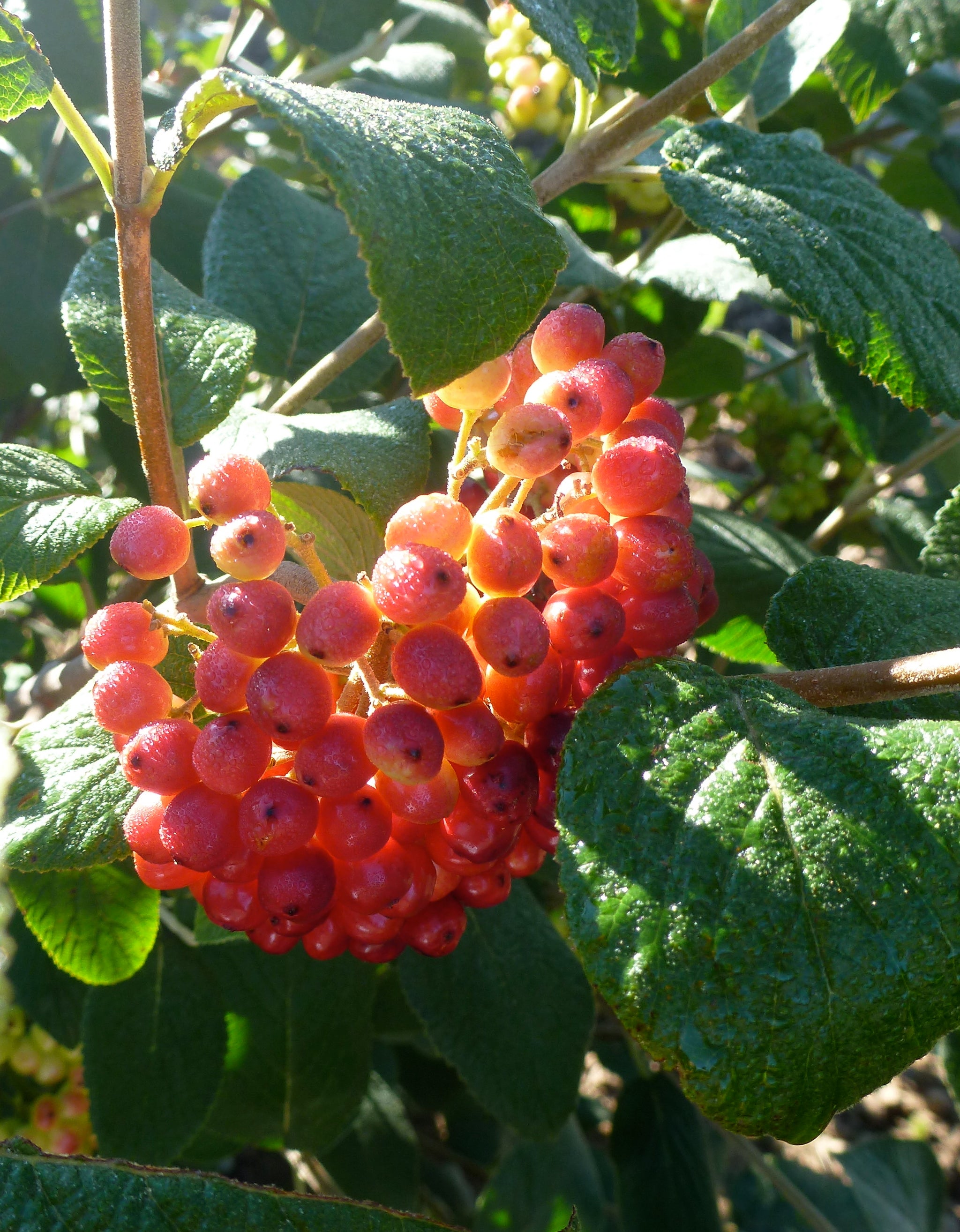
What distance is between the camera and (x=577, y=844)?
1.51 ft

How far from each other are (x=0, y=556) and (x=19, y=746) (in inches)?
4.9

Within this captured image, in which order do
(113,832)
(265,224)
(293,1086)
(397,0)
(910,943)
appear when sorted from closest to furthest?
(910,943) → (113,832) → (265,224) → (293,1086) → (397,0)

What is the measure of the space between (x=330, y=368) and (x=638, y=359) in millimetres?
342

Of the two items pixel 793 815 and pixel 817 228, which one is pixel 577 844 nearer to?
pixel 793 815

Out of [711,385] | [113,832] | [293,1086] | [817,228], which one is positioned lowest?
[293,1086]

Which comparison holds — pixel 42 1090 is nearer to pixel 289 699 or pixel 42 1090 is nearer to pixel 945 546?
pixel 289 699

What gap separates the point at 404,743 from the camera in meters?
0.49

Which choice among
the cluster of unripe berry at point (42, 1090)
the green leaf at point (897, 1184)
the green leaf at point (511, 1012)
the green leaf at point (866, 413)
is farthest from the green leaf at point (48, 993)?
the green leaf at point (897, 1184)

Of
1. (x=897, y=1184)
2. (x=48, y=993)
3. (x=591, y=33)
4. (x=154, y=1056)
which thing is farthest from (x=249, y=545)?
(x=897, y=1184)

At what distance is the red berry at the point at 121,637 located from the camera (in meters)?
0.57

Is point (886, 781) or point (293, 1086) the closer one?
point (886, 781)

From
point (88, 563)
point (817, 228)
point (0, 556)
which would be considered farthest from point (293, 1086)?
point (817, 228)

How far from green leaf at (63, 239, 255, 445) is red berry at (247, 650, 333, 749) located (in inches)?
11.9

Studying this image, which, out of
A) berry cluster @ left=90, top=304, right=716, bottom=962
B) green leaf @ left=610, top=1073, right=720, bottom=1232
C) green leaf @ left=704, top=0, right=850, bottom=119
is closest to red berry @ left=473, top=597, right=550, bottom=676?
berry cluster @ left=90, top=304, right=716, bottom=962
